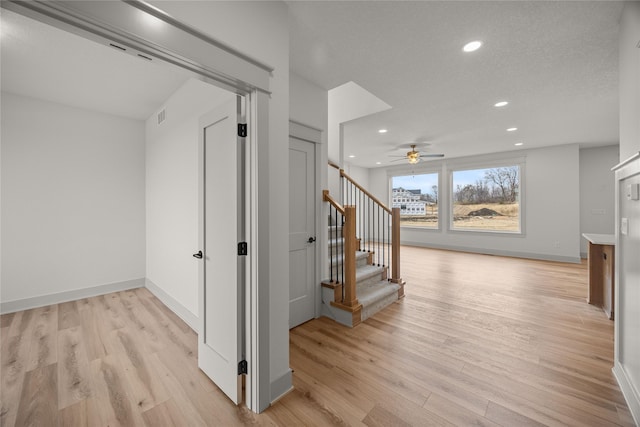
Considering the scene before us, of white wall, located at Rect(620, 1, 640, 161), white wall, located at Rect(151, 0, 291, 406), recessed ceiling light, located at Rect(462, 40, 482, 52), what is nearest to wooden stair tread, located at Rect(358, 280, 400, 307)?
white wall, located at Rect(151, 0, 291, 406)

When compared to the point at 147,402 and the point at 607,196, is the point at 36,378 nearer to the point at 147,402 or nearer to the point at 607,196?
the point at 147,402

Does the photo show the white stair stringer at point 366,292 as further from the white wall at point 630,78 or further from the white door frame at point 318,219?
the white wall at point 630,78

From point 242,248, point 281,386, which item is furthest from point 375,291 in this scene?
point 242,248

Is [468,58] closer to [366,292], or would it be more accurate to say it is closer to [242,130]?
[242,130]

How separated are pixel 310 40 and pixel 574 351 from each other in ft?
12.3

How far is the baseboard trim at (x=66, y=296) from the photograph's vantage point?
127 inches

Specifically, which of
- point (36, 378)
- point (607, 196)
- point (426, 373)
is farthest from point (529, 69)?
point (607, 196)

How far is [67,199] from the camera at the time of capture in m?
3.64

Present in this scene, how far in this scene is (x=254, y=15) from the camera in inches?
64.9

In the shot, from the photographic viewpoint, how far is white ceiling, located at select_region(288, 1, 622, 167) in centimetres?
192

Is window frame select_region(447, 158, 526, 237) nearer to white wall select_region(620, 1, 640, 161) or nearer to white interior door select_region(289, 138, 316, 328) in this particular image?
white wall select_region(620, 1, 640, 161)

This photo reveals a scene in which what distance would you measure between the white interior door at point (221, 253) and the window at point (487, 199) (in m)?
7.50

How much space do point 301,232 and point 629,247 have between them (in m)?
2.59

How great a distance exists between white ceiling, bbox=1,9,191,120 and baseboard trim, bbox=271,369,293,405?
261 centimetres
